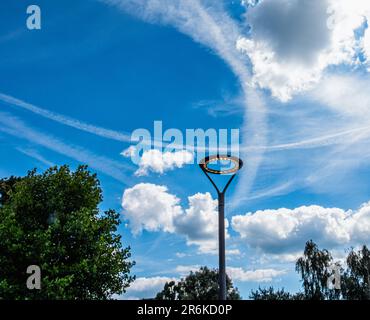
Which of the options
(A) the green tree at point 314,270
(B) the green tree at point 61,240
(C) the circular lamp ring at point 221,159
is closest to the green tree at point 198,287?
(A) the green tree at point 314,270

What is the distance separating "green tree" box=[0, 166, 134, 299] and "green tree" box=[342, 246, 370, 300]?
35667 mm

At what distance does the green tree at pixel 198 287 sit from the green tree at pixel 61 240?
93.9 ft

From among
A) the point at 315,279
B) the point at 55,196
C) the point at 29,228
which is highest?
the point at 55,196

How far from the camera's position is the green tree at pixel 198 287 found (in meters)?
52.6

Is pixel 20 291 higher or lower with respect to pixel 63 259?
lower

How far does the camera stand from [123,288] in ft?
83.5

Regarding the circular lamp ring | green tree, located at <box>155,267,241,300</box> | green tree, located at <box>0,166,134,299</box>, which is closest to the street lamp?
the circular lamp ring
